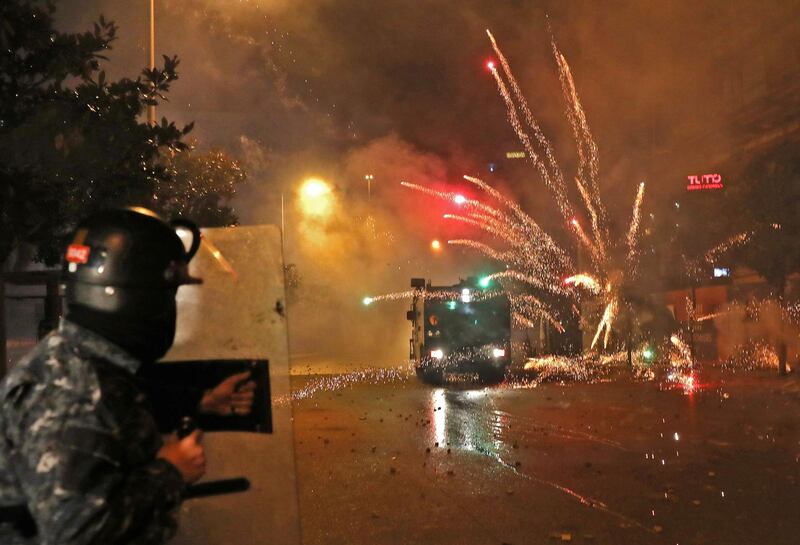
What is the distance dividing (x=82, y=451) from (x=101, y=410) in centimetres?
9

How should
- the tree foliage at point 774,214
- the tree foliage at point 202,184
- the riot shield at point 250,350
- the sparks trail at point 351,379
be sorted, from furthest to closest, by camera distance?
the tree foliage at point 774,214 → the sparks trail at point 351,379 → the tree foliage at point 202,184 → the riot shield at point 250,350

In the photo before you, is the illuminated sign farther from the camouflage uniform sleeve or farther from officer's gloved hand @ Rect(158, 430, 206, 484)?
the camouflage uniform sleeve

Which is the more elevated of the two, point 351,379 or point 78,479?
point 78,479

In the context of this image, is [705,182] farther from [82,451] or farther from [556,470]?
[82,451]

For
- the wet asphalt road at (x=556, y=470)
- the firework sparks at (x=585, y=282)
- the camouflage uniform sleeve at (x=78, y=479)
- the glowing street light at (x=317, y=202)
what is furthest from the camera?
the glowing street light at (x=317, y=202)

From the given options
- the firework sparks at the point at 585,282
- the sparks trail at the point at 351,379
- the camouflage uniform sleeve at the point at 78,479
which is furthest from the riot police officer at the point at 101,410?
the firework sparks at the point at 585,282

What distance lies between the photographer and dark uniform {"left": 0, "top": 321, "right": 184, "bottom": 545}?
1.37m

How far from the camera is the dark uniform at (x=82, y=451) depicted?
1.37m

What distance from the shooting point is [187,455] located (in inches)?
63.7

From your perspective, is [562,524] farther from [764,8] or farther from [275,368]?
[764,8]

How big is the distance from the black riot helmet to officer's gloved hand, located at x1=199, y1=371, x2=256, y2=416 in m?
Result: 0.30

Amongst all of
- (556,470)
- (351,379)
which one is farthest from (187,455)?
(351,379)

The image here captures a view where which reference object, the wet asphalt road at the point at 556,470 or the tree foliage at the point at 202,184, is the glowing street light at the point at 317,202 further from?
the wet asphalt road at the point at 556,470

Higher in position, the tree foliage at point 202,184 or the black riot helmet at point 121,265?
the tree foliage at point 202,184
